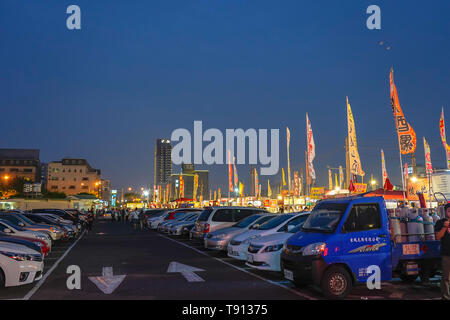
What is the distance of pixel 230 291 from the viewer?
9.00 meters

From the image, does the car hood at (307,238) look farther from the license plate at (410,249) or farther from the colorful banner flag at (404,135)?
the colorful banner flag at (404,135)

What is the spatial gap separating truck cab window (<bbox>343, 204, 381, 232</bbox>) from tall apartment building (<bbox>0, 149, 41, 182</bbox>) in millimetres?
132987

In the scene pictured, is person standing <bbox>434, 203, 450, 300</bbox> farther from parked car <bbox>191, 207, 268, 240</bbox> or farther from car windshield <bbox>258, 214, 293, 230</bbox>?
parked car <bbox>191, 207, 268, 240</bbox>

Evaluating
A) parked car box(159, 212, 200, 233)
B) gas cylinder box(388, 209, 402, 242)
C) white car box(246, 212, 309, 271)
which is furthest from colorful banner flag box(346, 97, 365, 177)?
gas cylinder box(388, 209, 402, 242)

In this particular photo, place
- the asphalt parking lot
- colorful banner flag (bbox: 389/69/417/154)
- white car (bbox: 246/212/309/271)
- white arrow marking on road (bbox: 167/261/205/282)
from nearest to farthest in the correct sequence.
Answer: the asphalt parking lot → white arrow marking on road (bbox: 167/261/205/282) → white car (bbox: 246/212/309/271) → colorful banner flag (bbox: 389/69/417/154)

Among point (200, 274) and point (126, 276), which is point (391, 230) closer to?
point (200, 274)

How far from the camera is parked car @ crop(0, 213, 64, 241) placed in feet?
57.0

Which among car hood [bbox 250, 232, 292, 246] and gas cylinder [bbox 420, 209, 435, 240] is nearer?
gas cylinder [bbox 420, 209, 435, 240]

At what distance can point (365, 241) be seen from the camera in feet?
28.3

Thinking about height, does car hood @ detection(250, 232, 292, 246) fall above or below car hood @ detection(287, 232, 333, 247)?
below

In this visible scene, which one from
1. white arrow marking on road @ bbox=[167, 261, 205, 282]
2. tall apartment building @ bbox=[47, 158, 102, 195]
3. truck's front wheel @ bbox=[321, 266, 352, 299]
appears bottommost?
white arrow marking on road @ bbox=[167, 261, 205, 282]

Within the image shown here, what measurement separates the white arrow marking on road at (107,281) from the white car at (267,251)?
3597 millimetres
